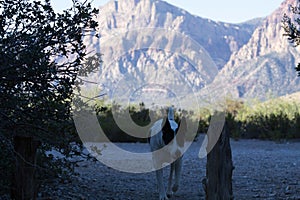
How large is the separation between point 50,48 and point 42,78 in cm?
40

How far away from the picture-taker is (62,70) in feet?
23.0

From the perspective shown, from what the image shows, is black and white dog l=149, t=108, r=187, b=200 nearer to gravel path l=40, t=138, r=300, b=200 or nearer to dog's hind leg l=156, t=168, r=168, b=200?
dog's hind leg l=156, t=168, r=168, b=200

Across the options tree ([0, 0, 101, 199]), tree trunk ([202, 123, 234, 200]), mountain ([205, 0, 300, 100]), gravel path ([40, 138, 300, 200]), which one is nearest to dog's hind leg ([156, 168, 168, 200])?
gravel path ([40, 138, 300, 200])

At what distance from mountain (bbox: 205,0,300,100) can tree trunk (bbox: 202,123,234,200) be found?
7484cm

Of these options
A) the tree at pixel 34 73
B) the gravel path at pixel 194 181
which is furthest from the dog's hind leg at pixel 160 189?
the tree at pixel 34 73

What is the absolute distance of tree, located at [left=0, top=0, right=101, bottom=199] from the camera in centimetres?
666

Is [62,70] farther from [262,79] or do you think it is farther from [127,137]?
[262,79]

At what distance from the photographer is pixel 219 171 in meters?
6.34

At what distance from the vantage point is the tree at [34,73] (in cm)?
666

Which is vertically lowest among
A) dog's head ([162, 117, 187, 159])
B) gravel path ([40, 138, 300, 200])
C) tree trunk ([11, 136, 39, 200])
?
gravel path ([40, 138, 300, 200])

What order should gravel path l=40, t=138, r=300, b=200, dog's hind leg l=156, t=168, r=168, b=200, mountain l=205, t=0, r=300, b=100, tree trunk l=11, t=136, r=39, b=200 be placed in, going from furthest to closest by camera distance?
mountain l=205, t=0, r=300, b=100 < gravel path l=40, t=138, r=300, b=200 < dog's hind leg l=156, t=168, r=168, b=200 < tree trunk l=11, t=136, r=39, b=200

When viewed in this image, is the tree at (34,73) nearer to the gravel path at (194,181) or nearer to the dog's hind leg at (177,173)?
the gravel path at (194,181)

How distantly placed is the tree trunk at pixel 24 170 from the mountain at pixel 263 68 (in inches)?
2945

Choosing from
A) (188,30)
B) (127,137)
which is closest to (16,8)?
(127,137)
